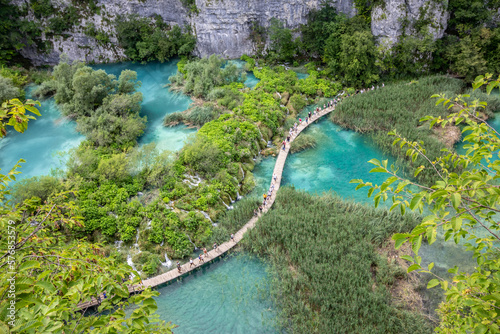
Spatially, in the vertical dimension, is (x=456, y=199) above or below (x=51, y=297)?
above

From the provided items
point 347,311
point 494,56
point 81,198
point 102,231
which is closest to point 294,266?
point 347,311

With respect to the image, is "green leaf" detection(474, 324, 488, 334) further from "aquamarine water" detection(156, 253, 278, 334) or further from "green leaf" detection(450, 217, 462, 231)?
"aquamarine water" detection(156, 253, 278, 334)

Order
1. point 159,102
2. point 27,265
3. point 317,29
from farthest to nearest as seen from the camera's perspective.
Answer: point 317,29, point 159,102, point 27,265

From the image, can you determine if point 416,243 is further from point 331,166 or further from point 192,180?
point 331,166

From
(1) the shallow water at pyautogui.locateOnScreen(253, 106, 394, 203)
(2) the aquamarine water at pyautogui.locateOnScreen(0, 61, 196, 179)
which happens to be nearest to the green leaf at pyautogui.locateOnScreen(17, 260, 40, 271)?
(1) the shallow water at pyautogui.locateOnScreen(253, 106, 394, 203)

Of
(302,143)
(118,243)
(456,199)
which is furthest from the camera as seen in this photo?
(302,143)

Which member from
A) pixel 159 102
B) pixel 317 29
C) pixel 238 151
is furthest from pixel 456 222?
pixel 317 29
